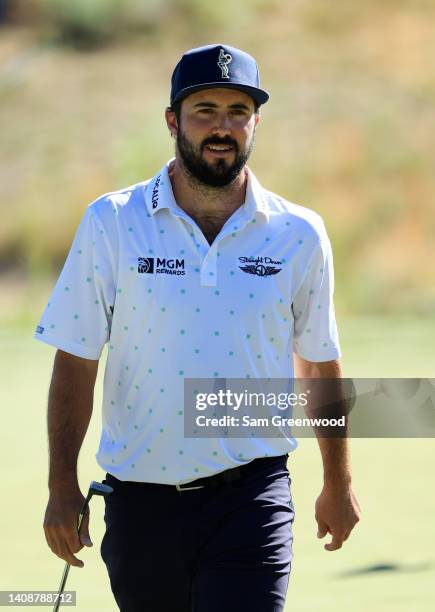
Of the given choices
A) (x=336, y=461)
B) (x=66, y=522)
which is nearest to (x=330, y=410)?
(x=336, y=461)

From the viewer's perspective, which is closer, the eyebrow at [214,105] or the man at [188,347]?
the man at [188,347]

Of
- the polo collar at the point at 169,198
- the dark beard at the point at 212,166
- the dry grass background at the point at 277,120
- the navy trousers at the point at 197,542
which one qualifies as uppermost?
the dry grass background at the point at 277,120

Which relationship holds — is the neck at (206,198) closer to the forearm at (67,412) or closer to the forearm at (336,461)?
the forearm at (67,412)

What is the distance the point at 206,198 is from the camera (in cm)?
450

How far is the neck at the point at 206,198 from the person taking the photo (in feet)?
14.7

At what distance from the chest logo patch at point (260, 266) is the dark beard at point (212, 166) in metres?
0.23

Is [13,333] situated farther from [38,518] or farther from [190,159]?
[190,159]

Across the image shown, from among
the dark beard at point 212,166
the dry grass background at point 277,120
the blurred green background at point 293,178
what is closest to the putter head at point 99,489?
the dark beard at point 212,166

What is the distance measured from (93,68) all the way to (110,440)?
29219 mm

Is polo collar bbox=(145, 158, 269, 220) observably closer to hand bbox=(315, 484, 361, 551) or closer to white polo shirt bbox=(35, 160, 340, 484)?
white polo shirt bbox=(35, 160, 340, 484)

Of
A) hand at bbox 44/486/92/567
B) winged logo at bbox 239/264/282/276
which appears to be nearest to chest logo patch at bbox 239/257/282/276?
winged logo at bbox 239/264/282/276

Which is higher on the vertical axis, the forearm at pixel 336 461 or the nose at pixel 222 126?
the nose at pixel 222 126

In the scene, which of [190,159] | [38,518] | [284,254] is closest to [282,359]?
[284,254]

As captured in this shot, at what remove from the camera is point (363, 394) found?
10883 millimetres
